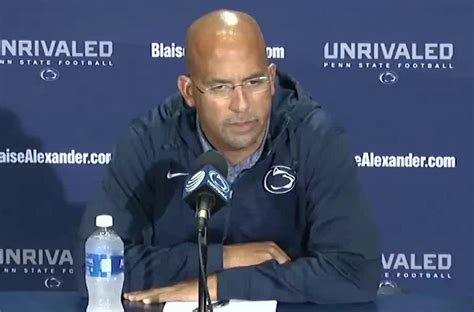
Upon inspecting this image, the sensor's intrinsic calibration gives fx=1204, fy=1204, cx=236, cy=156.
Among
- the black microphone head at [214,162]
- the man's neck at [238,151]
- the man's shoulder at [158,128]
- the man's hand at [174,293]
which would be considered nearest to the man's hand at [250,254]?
the man's hand at [174,293]

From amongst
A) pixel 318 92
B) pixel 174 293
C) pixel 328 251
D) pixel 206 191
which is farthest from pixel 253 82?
pixel 318 92

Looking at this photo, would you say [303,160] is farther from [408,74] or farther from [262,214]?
[408,74]

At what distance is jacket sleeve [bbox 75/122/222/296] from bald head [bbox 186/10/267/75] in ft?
1.09

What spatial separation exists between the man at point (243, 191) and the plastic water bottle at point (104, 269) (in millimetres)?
83

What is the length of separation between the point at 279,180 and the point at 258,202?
0.29 ft

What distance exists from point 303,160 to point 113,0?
153 centimetres

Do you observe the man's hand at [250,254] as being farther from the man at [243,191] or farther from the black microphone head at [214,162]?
the black microphone head at [214,162]

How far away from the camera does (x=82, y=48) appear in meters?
4.64

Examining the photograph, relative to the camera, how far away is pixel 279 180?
340 centimetres

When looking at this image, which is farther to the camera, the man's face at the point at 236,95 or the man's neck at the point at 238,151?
the man's neck at the point at 238,151

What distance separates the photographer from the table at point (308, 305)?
300cm

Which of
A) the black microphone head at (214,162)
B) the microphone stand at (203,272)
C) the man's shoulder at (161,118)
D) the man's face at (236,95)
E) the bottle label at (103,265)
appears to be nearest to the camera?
the microphone stand at (203,272)

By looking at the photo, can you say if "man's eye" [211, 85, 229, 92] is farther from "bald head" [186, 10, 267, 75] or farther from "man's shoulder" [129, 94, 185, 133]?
"man's shoulder" [129, 94, 185, 133]

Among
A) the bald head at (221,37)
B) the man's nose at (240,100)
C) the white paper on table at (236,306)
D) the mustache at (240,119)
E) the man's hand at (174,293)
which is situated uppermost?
the bald head at (221,37)
